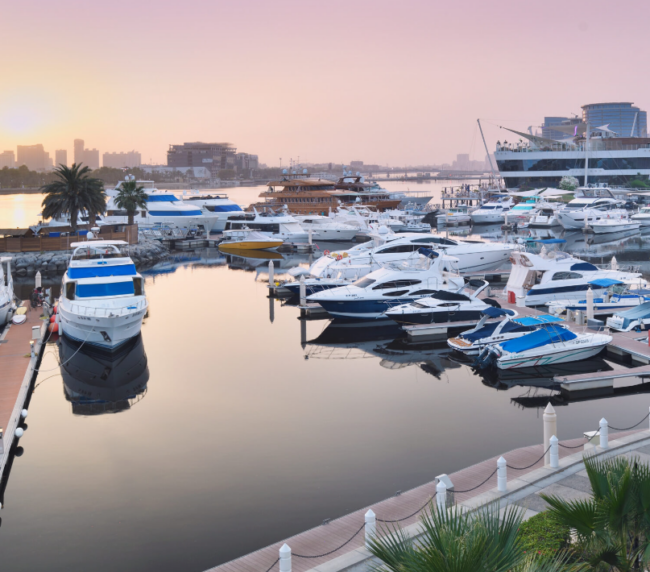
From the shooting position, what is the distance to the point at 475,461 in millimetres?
16250

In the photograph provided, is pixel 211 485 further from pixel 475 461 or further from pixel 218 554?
pixel 475 461

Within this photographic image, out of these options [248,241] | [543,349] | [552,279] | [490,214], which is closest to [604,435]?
[543,349]

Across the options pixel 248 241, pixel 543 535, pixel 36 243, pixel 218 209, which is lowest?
pixel 543 535

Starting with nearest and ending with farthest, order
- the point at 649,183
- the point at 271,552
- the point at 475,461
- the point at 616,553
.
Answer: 1. the point at 616,553
2. the point at 271,552
3. the point at 475,461
4. the point at 649,183

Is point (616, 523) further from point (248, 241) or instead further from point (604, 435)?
point (248, 241)

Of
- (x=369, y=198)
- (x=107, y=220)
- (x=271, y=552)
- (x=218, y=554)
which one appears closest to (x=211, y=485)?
(x=218, y=554)

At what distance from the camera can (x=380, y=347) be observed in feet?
92.2

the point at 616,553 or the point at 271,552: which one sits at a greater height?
the point at 616,553

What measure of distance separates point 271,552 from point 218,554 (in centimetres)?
172

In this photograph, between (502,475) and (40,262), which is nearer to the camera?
(502,475)

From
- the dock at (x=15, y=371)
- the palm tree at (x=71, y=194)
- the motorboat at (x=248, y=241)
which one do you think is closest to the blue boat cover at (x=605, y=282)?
the dock at (x=15, y=371)

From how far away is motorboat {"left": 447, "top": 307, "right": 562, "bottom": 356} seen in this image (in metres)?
23.5

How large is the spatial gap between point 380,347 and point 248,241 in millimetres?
33642

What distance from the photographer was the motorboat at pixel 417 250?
3916 centimetres
